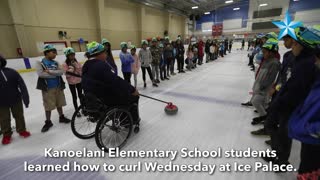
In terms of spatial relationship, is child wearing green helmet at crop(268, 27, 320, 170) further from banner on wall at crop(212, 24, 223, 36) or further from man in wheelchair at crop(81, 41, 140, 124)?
banner on wall at crop(212, 24, 223, 36)

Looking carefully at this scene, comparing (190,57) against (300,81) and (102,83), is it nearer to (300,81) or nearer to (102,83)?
(102,83)

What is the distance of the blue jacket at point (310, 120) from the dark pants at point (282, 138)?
315 millimetres

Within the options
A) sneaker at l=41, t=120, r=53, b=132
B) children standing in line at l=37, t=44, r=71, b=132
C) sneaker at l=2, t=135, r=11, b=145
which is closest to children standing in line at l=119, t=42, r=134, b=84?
children standing in line at l=37, t=44, r=71, b=132

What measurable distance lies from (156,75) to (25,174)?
12.2 ft

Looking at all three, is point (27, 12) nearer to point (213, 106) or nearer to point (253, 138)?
point (213, 106)

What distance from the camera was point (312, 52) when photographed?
1001 mm

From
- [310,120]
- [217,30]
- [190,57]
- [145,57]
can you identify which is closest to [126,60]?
[145,57]

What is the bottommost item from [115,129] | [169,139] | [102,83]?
[169,139]

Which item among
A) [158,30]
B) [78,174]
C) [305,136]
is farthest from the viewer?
[158,30]

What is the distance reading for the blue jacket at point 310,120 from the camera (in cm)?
84

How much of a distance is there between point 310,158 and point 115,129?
1634 millimetres

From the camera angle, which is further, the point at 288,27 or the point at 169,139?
the point at 169,139

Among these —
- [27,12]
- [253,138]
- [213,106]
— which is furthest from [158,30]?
[253,138]

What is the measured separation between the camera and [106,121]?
1.67 m
